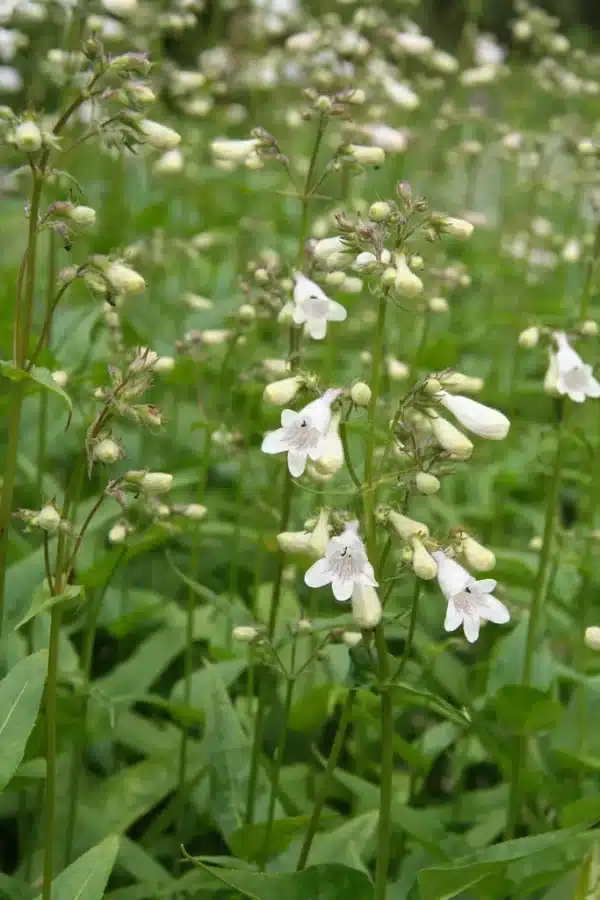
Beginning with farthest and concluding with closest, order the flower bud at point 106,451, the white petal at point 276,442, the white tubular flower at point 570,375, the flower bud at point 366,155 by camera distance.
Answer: the white tubular flower at point 570,375 → the flower bud at point 366,155 → the white petal at point 276,442 → the flower bud at point 106,451

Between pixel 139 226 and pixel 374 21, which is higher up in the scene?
pixel 374 21

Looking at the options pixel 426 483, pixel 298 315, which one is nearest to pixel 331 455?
pixel 426 483

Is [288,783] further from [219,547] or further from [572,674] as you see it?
[219,547]

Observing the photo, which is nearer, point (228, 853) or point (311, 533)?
point (311, 533)

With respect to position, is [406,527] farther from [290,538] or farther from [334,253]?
[334,253]

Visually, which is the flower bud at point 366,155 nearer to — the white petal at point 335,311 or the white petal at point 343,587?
the white petal at point 335,311

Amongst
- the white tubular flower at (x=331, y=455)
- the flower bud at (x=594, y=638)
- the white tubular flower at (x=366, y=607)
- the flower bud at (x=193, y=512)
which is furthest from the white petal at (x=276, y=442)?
the flower bud at (x=594, y=638)

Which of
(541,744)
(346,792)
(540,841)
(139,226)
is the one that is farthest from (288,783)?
(139,226)
